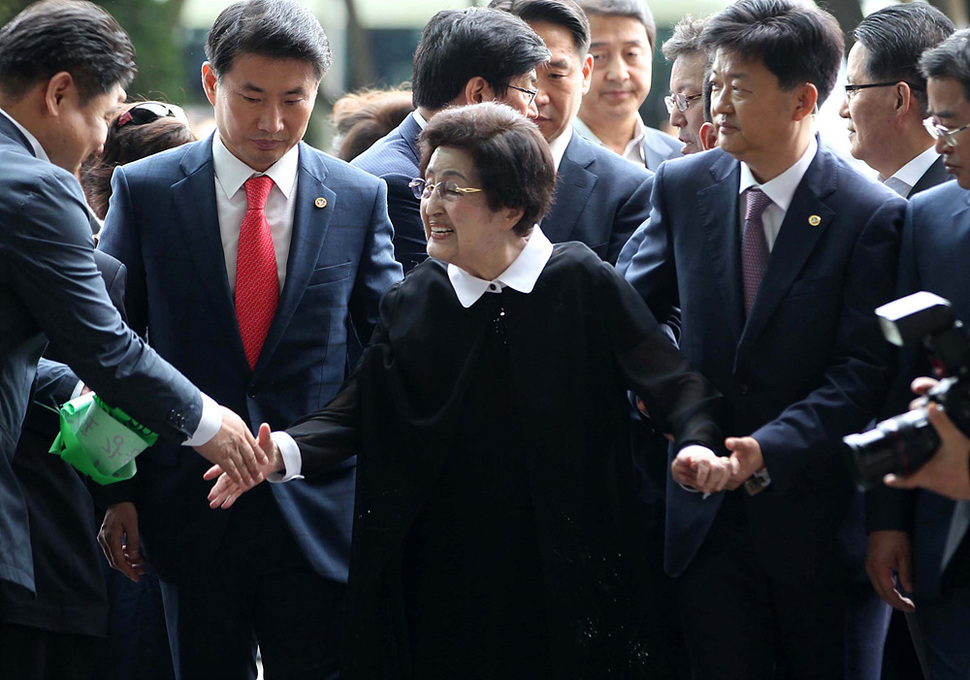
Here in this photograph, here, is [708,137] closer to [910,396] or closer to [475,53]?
[475,53]

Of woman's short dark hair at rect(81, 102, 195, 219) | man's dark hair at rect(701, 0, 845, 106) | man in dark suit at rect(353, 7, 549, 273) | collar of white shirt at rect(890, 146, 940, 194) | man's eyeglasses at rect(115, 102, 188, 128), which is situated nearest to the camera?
man's dark hair at rect(701, 0, 845, 106)

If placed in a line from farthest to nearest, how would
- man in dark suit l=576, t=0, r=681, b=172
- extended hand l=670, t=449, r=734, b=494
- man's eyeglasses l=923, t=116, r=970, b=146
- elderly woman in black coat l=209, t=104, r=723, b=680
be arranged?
man in dark suit l=576, t=0, r=681, b=172, elderly woman in black coat l=209, t=104, r=723, b=680, man's eyeglasses l=923, t=116, r=970, b=146, extended hand l=670, t=449, r=734, b=494

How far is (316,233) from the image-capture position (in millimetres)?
3344

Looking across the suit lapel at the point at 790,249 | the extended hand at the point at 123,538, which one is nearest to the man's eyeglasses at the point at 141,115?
the extended hand at the point at 123,538

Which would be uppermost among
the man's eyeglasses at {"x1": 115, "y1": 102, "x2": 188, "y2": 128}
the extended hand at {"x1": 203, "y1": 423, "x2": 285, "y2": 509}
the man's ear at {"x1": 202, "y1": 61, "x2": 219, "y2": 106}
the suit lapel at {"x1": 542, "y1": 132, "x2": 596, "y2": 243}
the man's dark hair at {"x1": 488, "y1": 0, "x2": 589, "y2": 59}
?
the man's dark hair at {"x1": 488, "y1": 0, "x2": 589, "y2": 59}

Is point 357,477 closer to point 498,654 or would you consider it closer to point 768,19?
point 498,654

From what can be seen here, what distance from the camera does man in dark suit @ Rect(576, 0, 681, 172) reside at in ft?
17.3

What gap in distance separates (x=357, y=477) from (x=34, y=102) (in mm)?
1124

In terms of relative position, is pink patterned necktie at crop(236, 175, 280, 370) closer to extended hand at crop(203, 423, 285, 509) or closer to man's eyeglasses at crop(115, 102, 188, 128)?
extended hand at crop(203, 423, 285, 509)

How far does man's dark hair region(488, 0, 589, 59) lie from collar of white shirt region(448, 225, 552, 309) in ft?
4.95

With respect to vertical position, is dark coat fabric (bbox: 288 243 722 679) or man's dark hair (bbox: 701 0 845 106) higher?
man's dark hair (bbox: 701 0 845 106)

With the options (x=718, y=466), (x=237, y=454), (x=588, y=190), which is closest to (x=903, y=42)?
(x=588, y=190)

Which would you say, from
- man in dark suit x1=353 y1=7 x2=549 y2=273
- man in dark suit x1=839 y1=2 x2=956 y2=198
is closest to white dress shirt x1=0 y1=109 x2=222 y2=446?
man in dark suit x1=353 y1=7 x2=549 y2=273

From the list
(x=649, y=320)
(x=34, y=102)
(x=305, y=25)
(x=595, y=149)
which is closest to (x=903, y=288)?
(x=649, y=320)
